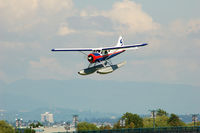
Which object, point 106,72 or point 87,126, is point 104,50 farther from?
point 87,126

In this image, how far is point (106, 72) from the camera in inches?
3108

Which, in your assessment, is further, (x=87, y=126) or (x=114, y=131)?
(x=87, y=126)

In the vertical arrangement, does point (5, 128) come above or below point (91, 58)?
below

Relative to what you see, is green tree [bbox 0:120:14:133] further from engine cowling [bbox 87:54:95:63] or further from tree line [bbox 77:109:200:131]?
engine cowling [bbox 87:54:95:63]

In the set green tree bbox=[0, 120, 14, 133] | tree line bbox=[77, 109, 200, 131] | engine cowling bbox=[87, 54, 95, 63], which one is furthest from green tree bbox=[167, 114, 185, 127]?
engine cowling bbox=[87, 54, 95, 63]

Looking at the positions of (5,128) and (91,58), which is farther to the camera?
(5,128)

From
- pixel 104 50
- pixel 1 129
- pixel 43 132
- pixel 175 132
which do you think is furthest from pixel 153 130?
pixel 43 132

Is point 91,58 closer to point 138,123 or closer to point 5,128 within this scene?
point 5,128

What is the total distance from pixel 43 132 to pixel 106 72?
115 meters

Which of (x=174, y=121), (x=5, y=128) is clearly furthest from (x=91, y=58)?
(x=174, y=121)

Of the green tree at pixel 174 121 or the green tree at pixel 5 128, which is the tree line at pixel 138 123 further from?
the green tree at pixel 5 128

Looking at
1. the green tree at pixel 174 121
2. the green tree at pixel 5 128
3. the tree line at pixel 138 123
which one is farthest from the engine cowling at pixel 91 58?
the green tree at pixel 174 121

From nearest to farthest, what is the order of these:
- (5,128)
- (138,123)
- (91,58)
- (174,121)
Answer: (91,58) < (5,128) < (138,123) < (174,121)

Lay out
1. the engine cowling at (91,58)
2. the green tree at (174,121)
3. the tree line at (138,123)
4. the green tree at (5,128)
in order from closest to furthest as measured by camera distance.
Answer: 1. the engine cowling at (91,58)
2. the green tree at (5,128)
3. the tree line at (138,123)
4. the green tree at (174,121)
